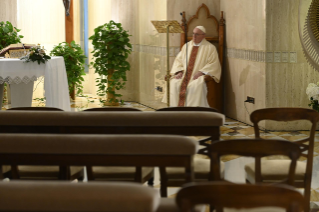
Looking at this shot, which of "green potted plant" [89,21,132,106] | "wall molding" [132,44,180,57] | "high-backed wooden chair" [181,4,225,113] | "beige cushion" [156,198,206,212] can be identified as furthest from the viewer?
"green potted plant" [89,21,132,106]

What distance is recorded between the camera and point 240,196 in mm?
1608

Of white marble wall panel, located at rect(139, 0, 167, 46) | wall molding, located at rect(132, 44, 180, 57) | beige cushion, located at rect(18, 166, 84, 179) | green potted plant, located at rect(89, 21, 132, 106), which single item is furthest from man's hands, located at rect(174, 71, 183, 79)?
beige cushion, located at rect(18, 166, 84, 179)

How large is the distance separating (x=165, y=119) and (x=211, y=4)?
238 inches

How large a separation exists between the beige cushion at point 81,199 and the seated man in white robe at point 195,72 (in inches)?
246

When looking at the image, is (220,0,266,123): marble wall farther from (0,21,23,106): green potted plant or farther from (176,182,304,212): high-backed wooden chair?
(176,182,304,212): high-backed wooden chair

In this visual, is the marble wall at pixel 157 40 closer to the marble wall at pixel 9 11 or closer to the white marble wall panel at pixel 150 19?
the white marble wall panel at pixel 150 19

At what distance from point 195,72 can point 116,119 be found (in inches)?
210

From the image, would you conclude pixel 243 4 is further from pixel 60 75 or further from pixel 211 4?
pixel 60 75

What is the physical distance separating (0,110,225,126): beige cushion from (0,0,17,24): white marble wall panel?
7.89 meters

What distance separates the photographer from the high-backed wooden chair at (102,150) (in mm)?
2307

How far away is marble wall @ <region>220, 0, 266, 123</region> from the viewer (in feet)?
23.5

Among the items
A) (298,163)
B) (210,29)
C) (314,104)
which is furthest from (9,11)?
(298,163)

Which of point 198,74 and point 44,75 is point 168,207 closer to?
point 44,75

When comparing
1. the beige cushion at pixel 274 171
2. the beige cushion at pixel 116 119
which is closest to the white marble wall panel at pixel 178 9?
the beige cushion at pixel 274 171
